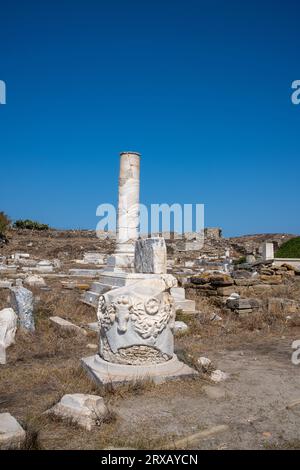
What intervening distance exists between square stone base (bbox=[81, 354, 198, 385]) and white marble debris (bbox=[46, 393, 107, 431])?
0.70 meters

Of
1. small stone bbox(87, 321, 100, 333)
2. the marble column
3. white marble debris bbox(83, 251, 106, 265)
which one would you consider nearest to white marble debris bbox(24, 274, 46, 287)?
the marble column

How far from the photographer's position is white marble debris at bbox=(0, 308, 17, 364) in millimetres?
6203

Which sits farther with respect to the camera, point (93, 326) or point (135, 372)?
point (93, 326)

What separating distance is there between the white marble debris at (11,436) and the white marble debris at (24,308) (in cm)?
421

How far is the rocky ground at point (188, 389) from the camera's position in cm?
324

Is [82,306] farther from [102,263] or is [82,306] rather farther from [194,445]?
[102,263]

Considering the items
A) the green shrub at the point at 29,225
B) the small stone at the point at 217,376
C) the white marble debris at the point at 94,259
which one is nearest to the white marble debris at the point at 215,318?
the small stone at the point at 217,376

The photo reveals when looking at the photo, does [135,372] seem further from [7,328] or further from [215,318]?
[215,318]

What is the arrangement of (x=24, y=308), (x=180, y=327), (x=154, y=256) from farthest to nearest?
(x=180, y=327) → (x=24, y=308) → (x=154, y=256)

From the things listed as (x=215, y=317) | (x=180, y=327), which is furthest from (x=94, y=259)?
(x=180, y=327)

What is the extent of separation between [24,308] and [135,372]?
11.3 feet

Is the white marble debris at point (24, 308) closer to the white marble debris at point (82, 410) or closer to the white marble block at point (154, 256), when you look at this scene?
the white marble block at point (154, 256)

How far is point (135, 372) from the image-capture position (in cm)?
453

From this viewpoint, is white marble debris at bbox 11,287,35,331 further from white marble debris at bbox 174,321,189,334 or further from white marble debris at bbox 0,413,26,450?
white marble debris at bbox 0,413,26,450
